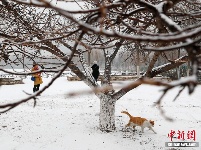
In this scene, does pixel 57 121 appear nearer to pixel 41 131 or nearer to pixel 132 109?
pixel 41 131

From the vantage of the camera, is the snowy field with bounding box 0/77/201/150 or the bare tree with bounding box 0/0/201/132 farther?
the snowy field with bounding box 0/77/201/150

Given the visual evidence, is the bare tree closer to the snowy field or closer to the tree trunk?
the tree trunk

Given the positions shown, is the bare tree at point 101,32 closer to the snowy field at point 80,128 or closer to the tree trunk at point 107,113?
the tree trunk at point 107,113

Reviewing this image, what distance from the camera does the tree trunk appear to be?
694 centimetres

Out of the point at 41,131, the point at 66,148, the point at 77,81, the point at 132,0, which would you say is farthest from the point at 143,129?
the point at 77,81

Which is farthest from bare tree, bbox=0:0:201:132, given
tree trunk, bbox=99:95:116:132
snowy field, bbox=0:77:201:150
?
snowy field, bbox=0:77:201:150

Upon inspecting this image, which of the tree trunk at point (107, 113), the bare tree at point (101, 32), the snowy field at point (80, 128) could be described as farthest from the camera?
the tree trunk at point (107, 113)

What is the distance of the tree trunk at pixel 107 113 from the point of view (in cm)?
694

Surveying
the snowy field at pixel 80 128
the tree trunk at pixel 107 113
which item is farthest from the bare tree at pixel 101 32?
the snowy field at pixel 80 128

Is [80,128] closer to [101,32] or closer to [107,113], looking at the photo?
[107,113]

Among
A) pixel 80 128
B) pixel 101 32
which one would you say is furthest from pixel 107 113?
pixel 101 32

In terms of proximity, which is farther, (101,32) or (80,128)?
(80,128)

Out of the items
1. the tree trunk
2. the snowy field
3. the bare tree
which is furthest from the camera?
the tree trunk

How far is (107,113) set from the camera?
704 centimetres
